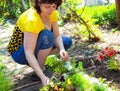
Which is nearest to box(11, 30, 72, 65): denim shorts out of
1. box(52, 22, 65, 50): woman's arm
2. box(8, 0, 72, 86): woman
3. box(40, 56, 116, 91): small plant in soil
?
box(8, 0, 72, 86): woman

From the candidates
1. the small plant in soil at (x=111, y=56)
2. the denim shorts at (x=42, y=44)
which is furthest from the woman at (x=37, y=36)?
the small plant in soil at (x=111, y=56)

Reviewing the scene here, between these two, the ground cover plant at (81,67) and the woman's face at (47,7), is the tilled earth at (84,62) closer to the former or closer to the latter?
the ground cover plant at (81,67)

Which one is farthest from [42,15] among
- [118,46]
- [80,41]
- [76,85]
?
[80,41]

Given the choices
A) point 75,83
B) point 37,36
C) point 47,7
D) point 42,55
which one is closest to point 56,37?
point 42,55

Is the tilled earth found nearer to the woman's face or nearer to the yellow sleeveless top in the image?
the yellow sleeveless top

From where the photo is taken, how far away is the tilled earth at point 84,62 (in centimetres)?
374

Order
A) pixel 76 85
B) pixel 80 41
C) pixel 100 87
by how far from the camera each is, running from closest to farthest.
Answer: pixel 100 87 < pixel 76 85 < pixel 80 41

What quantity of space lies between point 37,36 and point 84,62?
95 cm

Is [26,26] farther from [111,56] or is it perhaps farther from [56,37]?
[111,56]

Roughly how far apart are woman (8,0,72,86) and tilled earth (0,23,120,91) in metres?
0.27

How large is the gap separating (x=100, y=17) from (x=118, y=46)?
1.86m

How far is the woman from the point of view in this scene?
135 inches

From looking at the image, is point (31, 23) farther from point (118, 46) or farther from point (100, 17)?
point (100, 17)

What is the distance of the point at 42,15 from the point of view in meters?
3.67
